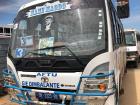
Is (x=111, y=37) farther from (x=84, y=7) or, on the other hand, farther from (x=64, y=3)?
(x=64, y=3)

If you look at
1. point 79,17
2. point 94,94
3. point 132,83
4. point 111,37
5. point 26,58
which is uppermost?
point 79,17

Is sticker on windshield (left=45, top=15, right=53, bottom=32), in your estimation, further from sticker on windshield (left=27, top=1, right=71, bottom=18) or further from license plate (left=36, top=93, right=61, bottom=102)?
license plate (left=36, top=93, right=61, bottom=102)

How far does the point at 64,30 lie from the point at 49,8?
645 millimetres

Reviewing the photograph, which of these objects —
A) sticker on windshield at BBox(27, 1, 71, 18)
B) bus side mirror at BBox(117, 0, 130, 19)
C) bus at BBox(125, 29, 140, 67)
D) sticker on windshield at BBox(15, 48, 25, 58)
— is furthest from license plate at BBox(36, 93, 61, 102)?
bus at BBox(125, 29, 140, 67)

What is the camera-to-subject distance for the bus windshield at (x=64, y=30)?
17.8 feet

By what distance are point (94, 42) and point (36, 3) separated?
5.55 ft

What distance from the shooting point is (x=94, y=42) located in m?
5.38

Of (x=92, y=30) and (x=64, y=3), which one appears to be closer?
(x=92, y=30)

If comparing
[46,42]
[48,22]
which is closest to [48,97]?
[46,42]

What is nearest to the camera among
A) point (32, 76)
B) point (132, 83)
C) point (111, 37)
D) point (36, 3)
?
point (111, 37)

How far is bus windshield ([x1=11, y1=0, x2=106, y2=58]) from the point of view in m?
5.43

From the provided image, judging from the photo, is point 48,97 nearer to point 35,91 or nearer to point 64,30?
point 35,91

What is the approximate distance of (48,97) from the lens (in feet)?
18.6

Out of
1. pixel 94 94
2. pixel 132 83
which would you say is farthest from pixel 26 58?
pixel 132 83
